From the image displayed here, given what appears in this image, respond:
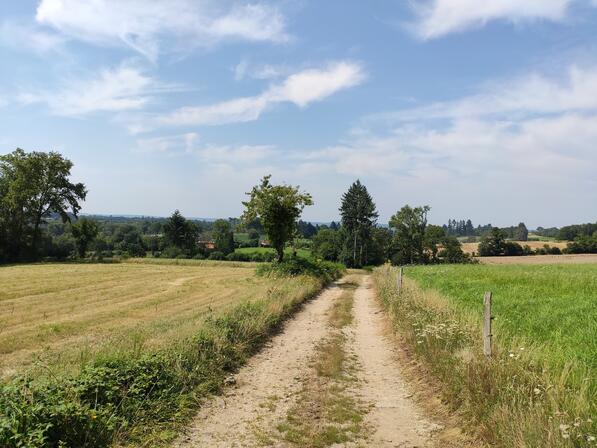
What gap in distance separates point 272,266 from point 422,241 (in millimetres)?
60933

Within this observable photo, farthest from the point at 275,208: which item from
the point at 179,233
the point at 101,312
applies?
the point at 179,233

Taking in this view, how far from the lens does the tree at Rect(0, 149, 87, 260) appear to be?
52594 mm

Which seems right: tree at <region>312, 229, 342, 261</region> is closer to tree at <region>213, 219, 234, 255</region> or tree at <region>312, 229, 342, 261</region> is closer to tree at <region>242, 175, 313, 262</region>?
tree at <region>213, 219, 234, 255</region>

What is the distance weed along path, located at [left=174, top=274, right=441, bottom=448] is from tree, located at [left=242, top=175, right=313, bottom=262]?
20401 millimetres

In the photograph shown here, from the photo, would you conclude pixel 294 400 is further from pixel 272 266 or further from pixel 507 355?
pixel 272 266

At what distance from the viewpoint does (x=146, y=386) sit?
6730 mm

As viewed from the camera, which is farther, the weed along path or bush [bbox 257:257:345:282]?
bush [bbox 257:257:345:282]

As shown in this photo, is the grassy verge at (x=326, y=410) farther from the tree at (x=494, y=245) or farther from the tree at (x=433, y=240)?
the tree at (x=494, y=245)

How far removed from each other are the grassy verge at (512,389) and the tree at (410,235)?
266 ft

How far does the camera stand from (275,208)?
33000 millimetres

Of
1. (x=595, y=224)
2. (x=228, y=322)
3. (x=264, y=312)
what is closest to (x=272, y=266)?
(x=264, y=312)

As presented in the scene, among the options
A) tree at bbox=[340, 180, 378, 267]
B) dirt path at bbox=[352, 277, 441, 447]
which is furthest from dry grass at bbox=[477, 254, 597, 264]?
dirt path at bbox=[352, 277, 441, 447]

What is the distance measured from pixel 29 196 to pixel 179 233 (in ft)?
115

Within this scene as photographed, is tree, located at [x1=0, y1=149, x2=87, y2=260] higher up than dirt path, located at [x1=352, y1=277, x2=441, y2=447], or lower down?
higher up
